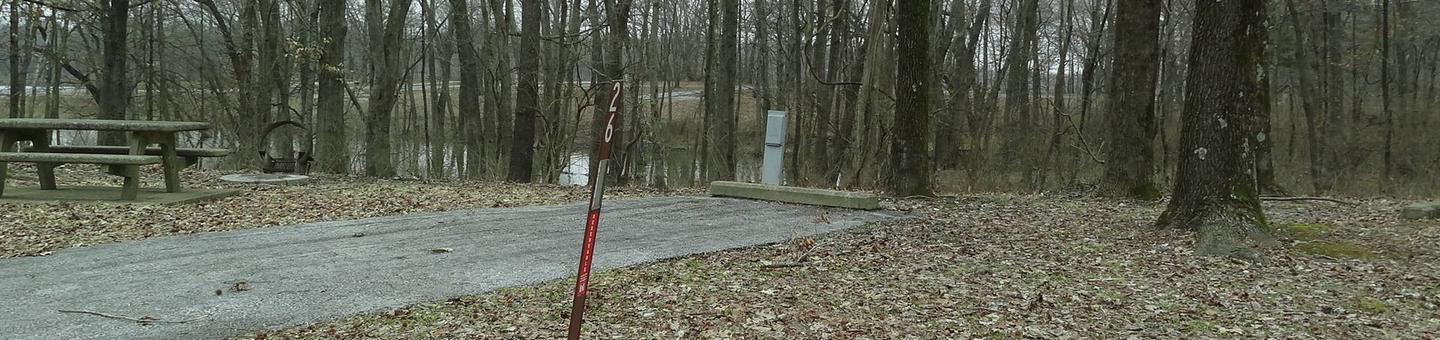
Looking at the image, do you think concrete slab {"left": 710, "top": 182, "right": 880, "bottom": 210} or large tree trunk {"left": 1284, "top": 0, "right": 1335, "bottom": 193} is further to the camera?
large tree trunk {"left": 1284, "top": 0, "right": 1335, "bottom": 193}

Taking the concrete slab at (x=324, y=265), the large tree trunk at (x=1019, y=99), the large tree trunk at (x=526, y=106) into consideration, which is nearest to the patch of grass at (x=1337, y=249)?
the concrete slab at (x=324, y=265)

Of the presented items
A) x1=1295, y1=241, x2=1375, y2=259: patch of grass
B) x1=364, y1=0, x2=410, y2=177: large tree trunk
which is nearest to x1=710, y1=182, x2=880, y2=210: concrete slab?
x1=1295, y1=241, x2=1375, y2=259: patch of grass

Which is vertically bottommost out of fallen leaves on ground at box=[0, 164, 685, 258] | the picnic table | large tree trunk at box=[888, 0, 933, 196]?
fallen leaves on ground at box=[0, 164, 685, 258]

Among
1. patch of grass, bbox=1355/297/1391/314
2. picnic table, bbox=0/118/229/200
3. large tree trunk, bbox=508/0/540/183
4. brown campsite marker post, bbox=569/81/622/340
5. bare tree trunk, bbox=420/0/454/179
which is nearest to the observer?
brown campsite marker post, bbox=569/81/622/340

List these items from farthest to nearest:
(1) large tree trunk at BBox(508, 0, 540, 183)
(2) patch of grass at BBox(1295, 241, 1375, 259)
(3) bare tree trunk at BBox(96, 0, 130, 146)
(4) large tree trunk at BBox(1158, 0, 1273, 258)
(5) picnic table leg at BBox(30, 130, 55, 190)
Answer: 1. (1) large tree trunk at BBox(508, 0, 540, 183)
2. (3) bare tree trunk at BBox(96, 0, 130, 146)
3. (5) picnic table leg at BBox(30, 130, 55, 190)
4. (4) large tree trunk at BBox(1158, 0, 1273, 258)
5. (2) patch of grass at BBox(1295, 241, 1375, 259)

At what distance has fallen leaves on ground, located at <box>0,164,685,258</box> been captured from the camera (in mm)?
7918

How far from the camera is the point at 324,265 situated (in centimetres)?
662

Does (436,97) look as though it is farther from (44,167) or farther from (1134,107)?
(1134,107)

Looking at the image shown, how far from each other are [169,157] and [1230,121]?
9.34 meters

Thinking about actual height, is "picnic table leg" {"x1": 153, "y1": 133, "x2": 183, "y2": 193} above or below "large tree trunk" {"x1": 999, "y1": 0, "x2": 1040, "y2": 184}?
below

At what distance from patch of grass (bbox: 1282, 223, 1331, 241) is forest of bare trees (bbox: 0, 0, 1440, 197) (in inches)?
33.9

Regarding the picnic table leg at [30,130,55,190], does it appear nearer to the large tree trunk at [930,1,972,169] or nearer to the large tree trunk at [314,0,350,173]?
the large tree trunk at [314,0,350,173]

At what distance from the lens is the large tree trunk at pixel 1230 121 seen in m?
7.85

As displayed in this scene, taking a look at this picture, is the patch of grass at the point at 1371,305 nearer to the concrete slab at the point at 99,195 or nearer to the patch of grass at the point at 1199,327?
the patch of grass at the point at 1199,327
